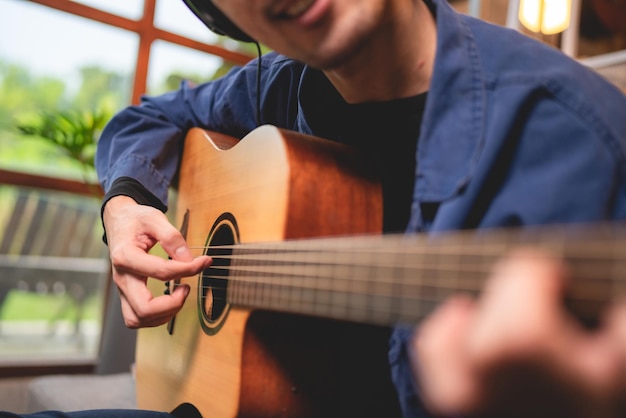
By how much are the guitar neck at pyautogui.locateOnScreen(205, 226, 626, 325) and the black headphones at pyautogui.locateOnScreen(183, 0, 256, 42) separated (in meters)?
0.51

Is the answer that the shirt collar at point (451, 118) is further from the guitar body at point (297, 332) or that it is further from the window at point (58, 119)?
the window at point (58, 119)

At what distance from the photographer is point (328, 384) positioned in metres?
0.80

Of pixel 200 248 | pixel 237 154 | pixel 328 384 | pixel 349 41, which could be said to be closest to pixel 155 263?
pixel 200 248

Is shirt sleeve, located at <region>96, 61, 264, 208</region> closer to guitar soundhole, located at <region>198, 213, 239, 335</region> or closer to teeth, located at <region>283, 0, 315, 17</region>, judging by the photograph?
guitar soundhole, located at <region>198, 213, 239, 335</region>

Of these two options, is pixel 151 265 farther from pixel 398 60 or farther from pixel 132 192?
pixel 398 60

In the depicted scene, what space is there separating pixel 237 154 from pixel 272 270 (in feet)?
1.10

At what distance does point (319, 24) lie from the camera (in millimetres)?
729

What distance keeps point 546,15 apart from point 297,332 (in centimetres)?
248

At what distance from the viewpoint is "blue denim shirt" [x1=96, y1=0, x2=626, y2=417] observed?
0.61 m

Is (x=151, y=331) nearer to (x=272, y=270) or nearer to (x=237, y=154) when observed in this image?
(x=237, y=154)

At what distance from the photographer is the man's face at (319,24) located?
28.4 inches

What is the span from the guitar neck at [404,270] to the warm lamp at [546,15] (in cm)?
245

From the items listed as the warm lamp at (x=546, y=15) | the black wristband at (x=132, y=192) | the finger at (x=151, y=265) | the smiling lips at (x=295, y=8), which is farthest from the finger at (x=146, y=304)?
the warm lamp at (x=546, y=15)

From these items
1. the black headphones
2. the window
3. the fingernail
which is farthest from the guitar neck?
the window
